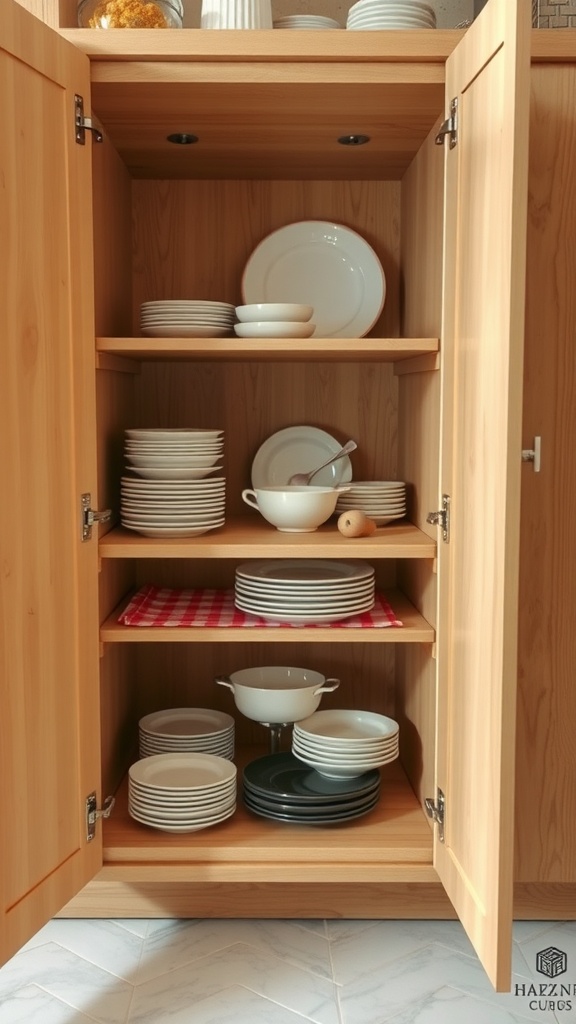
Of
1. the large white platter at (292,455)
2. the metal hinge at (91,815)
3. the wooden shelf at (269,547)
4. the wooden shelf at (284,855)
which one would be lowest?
the wooden shelf at (284,855)

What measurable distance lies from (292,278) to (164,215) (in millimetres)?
324

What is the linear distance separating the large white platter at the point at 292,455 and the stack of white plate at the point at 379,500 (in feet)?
0.65

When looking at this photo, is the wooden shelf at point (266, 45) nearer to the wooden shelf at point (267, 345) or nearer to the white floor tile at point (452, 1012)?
the wooden shelf at point (267, 345)

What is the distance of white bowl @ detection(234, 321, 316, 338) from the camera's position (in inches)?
72.7

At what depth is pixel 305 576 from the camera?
2.10 metres

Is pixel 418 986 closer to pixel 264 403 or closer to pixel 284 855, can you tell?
pixel 284 855

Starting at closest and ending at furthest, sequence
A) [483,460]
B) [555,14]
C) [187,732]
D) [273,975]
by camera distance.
→ [483,460] < [273,975] < [555,14] < [187,732]

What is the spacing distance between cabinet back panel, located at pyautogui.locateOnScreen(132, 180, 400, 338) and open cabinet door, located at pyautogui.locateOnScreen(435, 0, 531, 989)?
2.06 feet

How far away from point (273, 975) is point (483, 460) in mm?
1000

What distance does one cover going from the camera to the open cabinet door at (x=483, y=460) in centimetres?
129

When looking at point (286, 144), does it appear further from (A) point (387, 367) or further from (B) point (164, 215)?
(A) point (387, 367)

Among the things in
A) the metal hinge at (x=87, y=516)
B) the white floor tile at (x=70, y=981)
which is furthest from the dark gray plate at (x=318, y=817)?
the metal hinge at (x=87, y=516)

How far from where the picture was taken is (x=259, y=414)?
228 centimetres

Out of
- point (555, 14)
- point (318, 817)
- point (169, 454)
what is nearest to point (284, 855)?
point (318, 817)
